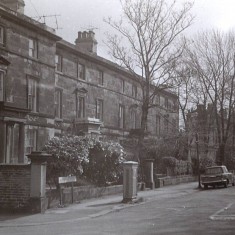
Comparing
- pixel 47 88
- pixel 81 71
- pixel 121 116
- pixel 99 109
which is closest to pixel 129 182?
pixel 47 88

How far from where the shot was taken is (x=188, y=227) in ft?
38.7

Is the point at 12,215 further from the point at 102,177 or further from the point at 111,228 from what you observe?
the point at 102,177

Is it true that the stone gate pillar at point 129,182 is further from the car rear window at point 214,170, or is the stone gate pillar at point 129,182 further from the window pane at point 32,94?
the window pane at point 32,94

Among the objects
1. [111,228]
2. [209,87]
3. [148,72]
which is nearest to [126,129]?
[209,87]

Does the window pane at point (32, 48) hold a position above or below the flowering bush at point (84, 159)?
above

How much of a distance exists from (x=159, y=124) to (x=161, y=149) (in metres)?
17.0

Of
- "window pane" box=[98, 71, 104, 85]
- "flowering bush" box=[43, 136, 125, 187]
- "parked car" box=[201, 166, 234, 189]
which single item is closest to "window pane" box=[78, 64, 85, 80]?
"window pane" box=[98, 71, 104, 85]

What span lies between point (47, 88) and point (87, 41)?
11.7m

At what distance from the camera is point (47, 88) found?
31125mm

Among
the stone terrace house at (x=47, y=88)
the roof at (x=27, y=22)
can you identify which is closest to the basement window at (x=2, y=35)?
the stone terrace house at (x=47, y=88)

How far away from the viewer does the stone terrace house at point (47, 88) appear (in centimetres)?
2642

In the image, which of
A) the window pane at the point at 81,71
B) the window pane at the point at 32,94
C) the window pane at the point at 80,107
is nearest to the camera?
the window pane at the point at 32,94

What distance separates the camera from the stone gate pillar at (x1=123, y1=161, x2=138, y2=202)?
1964 centimetres

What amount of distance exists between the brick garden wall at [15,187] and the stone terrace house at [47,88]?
7972 millimetres
